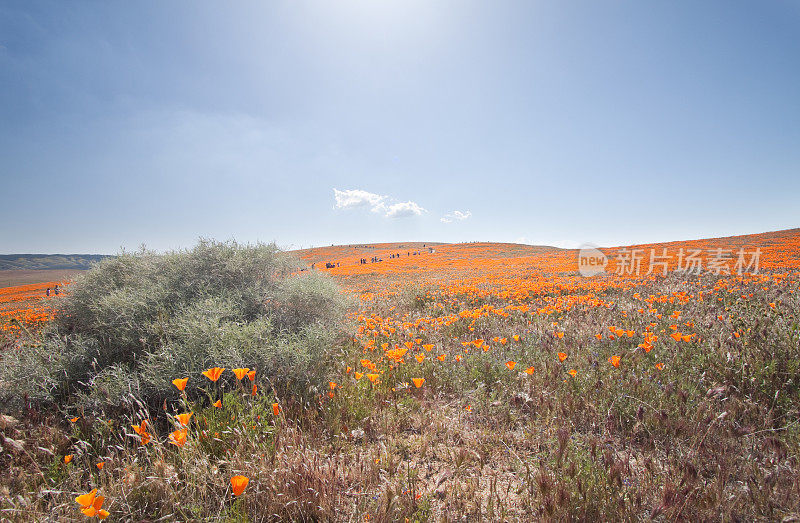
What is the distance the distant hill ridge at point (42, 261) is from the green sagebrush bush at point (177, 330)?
200 metres

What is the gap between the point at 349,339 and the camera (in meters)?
5.18

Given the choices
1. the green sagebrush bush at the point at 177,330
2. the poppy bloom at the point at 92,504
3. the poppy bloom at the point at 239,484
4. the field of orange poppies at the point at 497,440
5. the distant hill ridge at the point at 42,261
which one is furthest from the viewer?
the distant hill ridge at the point at 42,261

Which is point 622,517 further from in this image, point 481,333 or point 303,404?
point 481,333

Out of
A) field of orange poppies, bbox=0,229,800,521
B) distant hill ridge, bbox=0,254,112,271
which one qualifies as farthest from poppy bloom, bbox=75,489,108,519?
distant hill ridge, bbox=0,254,112,271

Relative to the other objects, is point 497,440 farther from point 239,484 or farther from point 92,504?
point 92,504

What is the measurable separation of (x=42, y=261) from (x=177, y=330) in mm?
252462

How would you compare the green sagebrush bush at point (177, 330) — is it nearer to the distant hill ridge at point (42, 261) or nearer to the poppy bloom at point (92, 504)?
the poppy bloom at point (92, 504)

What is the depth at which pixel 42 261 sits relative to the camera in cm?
16500

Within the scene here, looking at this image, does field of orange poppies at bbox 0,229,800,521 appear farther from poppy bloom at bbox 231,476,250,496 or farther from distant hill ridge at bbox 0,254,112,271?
distant hill ridge at bbox 0,254,112,271

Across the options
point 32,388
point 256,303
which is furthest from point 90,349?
point 256,303

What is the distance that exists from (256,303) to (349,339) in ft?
5.31

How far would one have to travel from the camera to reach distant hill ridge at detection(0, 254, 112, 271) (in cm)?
15039

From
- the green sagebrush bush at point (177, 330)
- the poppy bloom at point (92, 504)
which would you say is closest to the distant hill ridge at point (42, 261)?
the green sagebrush bush at point (177, 330)

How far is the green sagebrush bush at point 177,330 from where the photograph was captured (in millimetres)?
3115
